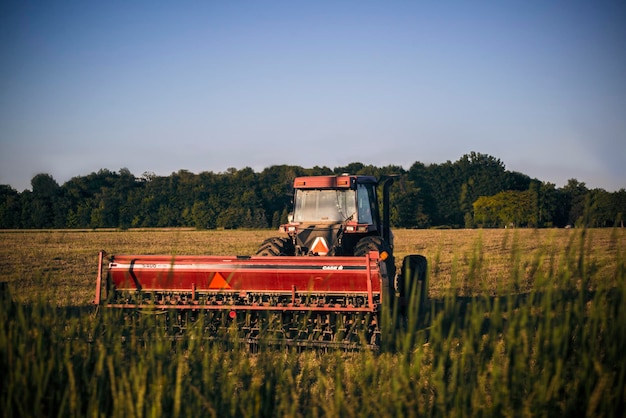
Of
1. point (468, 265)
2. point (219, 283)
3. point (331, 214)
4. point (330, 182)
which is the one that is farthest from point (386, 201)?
point (468, 265)

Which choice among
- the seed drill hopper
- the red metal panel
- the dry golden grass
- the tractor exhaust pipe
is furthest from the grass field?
the tractor exhaust pipe

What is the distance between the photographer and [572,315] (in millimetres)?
4055

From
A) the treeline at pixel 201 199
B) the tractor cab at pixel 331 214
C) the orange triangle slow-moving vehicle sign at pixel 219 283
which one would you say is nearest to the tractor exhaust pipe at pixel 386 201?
the tractor cab at pixel 331 214

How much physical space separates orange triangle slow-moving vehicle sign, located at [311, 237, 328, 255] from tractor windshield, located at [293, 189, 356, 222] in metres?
0.63

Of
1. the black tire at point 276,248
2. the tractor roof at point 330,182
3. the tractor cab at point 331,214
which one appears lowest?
the black tire at point 276,248

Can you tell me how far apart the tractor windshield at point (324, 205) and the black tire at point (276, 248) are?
528 millimetres

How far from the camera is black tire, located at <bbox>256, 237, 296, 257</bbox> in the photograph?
388 inches

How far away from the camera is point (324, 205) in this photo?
1063cm

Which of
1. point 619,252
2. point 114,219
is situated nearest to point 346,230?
point 619,252

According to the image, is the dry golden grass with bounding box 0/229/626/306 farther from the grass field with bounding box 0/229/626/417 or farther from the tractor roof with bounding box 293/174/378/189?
the tractor roof with bounding box 293/174/378/189

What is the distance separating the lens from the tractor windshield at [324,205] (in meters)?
10.4

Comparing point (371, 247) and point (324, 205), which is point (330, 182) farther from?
point (371, 247)

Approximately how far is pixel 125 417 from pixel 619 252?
3.56m

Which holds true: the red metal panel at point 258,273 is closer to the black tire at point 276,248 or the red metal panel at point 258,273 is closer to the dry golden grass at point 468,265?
the dry golden grass at point 468,265
